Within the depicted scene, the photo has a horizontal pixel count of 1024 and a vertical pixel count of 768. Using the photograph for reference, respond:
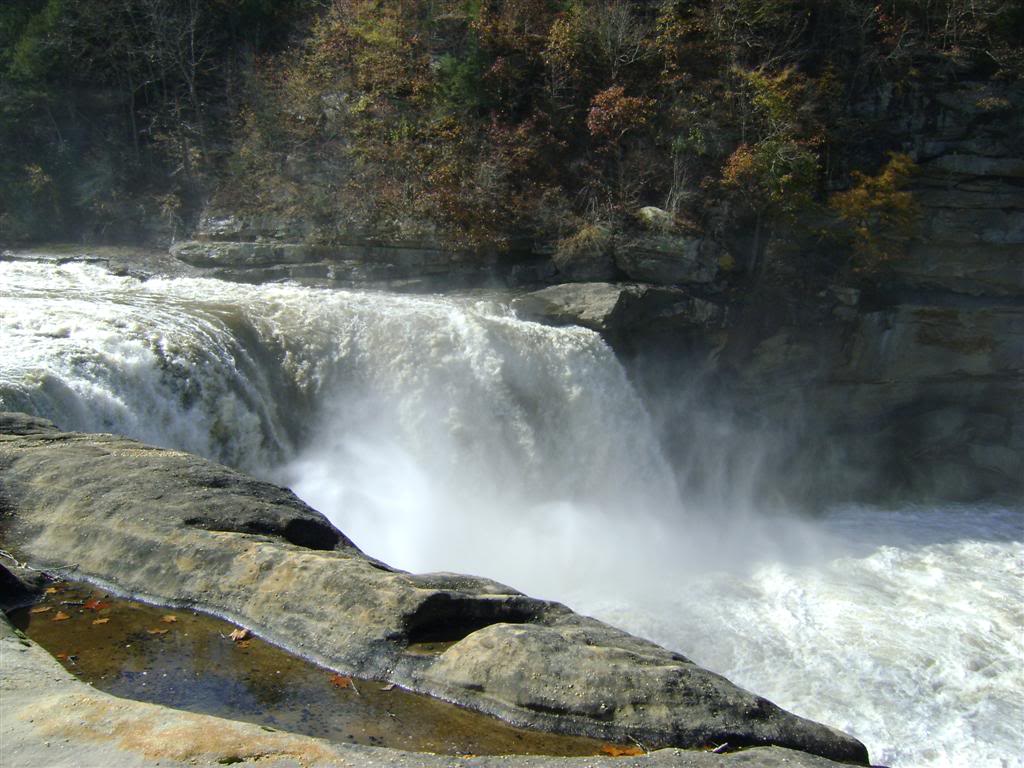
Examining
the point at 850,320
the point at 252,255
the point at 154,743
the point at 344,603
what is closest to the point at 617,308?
the point at 850,320

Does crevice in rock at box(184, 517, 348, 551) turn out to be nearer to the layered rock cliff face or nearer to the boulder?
the boulder

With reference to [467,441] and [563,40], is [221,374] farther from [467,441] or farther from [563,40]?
[563,40]

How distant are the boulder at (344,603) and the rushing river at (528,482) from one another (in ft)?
10.7

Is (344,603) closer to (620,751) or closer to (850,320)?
(620,751)

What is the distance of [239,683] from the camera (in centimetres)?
441

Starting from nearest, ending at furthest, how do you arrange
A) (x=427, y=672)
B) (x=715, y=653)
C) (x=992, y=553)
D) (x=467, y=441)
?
(x=427, y=672)
(x=715, y=653)
(x=467, y=441)
(x=992, y=553)

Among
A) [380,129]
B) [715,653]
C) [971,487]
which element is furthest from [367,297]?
[971,487]

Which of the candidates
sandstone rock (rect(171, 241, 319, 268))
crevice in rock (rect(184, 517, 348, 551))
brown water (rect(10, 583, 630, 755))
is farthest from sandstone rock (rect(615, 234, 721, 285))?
brown water (rect(10, 583, 630, 755))

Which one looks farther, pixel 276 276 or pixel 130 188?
pixel 130 188

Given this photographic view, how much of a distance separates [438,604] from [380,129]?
15.9 m

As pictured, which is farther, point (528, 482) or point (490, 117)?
point (490, 117)

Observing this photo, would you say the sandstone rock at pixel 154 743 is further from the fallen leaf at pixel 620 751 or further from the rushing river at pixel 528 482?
the rushing river at pixel 528 482

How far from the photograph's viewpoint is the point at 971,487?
17625mm

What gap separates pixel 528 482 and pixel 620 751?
925cm
